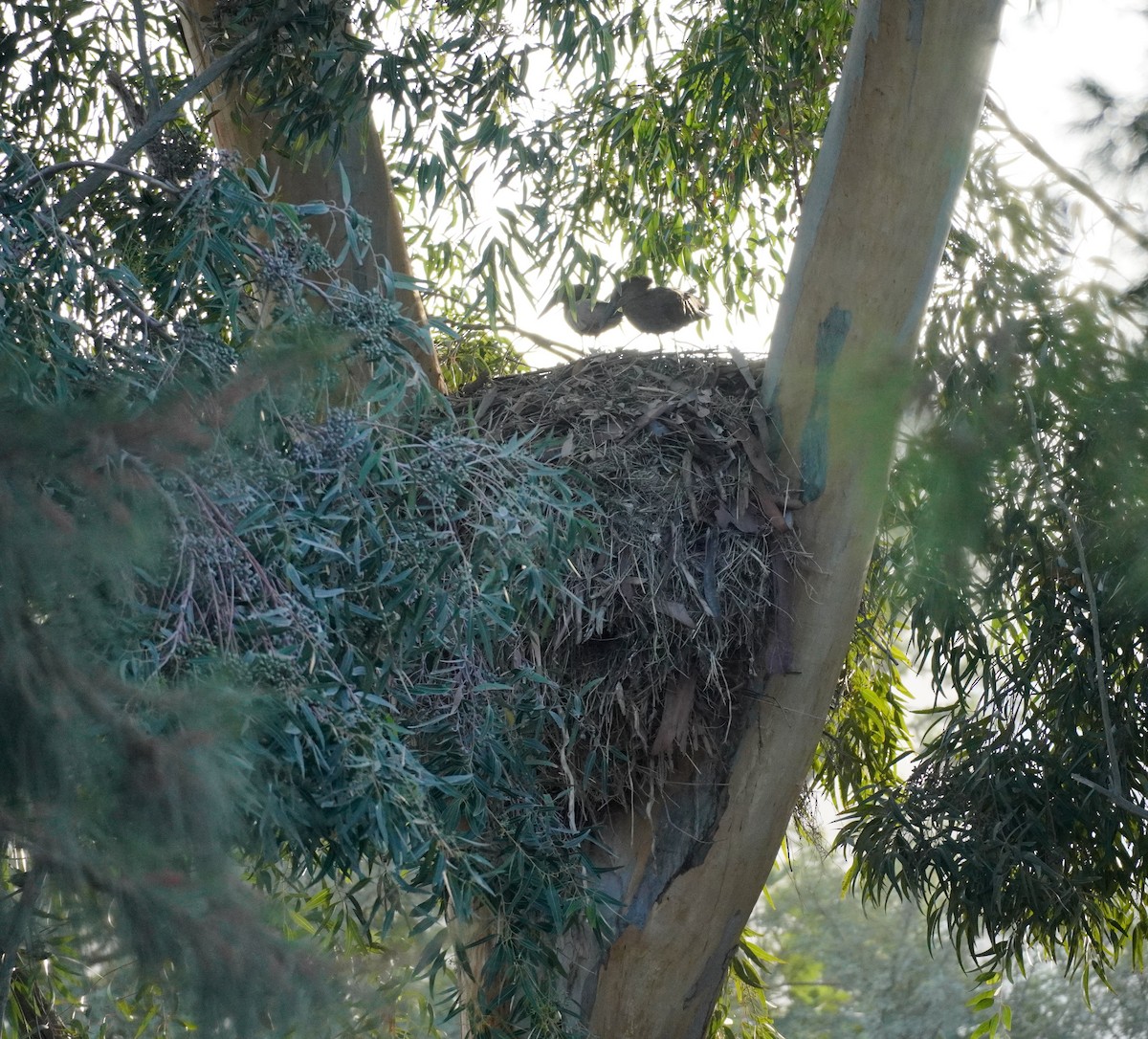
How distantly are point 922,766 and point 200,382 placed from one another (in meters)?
2.72

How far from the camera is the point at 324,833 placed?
201cm

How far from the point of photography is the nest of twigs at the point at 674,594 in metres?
3.11

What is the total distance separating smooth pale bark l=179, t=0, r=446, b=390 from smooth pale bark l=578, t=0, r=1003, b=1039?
1.11 m

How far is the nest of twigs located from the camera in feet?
10.2

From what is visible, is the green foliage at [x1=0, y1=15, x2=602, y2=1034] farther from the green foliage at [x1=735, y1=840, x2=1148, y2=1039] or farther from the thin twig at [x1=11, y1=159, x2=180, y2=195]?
the green foliage at [x1=735, y1=840, x2=1148, y2=1039]

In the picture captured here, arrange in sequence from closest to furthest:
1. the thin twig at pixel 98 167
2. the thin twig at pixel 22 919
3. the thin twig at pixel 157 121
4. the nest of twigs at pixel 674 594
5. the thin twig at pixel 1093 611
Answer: the thin twig at pixel 22 919 → the thin twig at pixel 98 167 → the thin twig at pixel 157 121 → the thin twig at pixel 1093 611 → the nest of twigs at pixel 674 594

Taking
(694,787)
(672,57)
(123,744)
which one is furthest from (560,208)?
(123,744)

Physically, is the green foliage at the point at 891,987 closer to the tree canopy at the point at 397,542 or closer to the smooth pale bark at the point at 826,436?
the tree canopy at the point at 397,542

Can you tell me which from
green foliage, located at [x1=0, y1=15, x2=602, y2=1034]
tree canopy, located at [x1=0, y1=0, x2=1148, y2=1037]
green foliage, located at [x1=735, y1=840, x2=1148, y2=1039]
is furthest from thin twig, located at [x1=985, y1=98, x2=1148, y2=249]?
green foliage, located at [x1=735, y1=840, x2=1148, y2=1039]

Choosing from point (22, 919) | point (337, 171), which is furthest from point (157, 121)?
point (22, 919)

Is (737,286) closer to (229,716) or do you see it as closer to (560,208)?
(560,208)

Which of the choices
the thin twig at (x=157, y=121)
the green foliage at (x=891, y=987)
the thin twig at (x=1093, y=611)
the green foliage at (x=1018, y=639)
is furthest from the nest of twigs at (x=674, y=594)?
the green foliage at (x=891, y=987)

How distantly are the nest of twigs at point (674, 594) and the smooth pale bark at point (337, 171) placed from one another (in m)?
0.73

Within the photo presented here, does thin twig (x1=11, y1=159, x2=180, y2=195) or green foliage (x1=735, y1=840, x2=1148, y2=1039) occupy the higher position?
thin twig (x1=11, y1=159, x2=180, y2=195)
